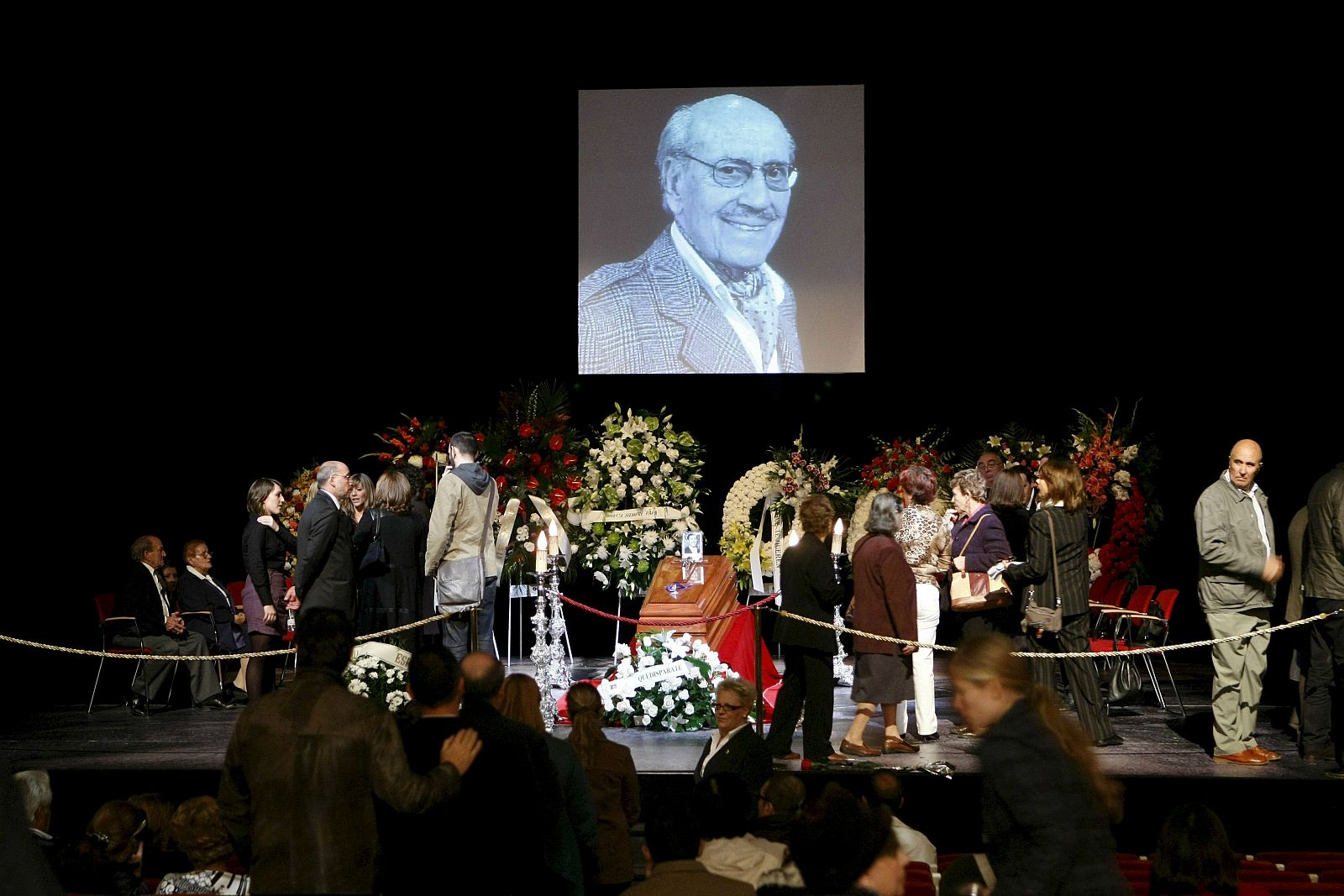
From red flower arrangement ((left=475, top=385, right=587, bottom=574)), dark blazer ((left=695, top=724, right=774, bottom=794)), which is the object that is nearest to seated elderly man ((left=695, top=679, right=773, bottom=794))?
dark blazer ((left=695, top=724, right=774, bottom=794))

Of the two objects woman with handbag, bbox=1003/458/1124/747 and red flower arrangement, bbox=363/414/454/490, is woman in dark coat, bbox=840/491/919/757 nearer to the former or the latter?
woman with handbag, bbox=1003/458/1124/747

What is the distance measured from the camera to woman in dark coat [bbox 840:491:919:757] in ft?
21.7

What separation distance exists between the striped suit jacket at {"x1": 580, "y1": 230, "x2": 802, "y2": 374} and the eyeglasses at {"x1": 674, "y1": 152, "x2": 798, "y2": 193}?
67 cm

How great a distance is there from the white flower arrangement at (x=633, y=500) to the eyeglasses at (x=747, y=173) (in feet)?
10.5

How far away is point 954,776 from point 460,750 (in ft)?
11.2

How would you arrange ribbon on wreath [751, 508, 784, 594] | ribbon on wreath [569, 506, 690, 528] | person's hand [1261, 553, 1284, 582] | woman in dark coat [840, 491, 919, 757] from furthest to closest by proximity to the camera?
ribbon on wreath [751, 508, 784, 594], ribbon on wreath [569, 506, 690, 528], woman in dark coat [840, 491, 919, 757], person's hand [1261, 553, 1284, 582]

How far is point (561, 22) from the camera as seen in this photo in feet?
38.4

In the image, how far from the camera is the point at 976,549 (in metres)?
6.92

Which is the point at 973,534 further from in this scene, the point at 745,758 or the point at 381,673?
the point at 381,673

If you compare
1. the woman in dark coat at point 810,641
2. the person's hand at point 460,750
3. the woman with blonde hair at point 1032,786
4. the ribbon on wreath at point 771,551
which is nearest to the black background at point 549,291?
the ribbon on wreath at point 771,551

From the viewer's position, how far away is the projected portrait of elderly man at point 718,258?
11.6m

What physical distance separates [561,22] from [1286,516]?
712 cm

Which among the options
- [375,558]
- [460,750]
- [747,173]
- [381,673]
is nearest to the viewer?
[460,750]

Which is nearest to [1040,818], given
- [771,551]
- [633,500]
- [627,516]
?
[627,516]
